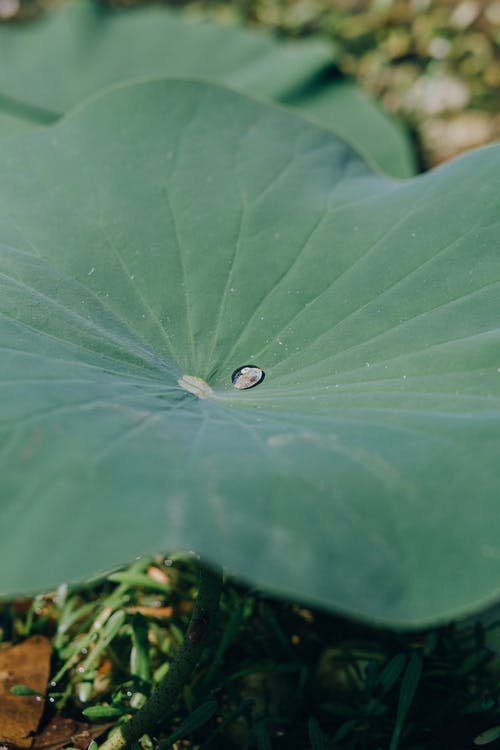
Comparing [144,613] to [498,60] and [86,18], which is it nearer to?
[86,18]

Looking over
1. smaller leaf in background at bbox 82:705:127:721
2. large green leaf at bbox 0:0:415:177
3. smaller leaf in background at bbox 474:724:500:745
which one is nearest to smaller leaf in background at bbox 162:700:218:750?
smaller leaf in background at bbox 82:705:127:721

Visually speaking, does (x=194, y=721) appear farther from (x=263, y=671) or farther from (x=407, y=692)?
(x=407, y=692)

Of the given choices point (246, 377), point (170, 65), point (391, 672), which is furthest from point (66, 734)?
point (170, 65)

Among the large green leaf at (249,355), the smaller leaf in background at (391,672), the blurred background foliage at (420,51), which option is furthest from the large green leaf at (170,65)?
the smaller leaf in background at (391,672)

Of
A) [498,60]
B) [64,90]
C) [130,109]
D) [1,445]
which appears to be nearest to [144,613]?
[1,445]

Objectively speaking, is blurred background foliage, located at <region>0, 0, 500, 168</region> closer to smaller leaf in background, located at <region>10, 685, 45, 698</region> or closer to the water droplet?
the water droplet

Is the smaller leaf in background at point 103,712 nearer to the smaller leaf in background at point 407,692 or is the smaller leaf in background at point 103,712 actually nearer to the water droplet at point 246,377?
the smaller leaf in background at point 407,692
